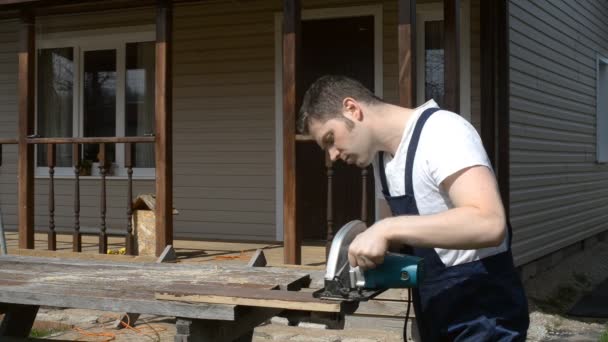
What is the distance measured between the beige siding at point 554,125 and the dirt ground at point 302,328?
582 mm

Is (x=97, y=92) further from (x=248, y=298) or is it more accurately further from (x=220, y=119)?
(x=248, y=298)

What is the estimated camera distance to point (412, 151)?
6.47 ft

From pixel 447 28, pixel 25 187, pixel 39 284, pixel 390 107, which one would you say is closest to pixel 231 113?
pixel 25 187

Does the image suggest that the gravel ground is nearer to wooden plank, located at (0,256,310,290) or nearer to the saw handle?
wooden plank, located at (0,256,310,290)

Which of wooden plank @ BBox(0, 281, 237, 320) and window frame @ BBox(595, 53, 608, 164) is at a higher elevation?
window frame @ BBox(595, 53, 608, 164)

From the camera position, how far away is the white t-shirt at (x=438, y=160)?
72.4 inches

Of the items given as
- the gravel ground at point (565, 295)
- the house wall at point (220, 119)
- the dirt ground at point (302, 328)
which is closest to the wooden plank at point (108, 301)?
the dirt ground at point (302, 328)

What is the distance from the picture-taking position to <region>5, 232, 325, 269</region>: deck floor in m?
6.49

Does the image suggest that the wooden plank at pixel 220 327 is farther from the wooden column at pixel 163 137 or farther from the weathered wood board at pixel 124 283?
the wooden column at pixel 163 137

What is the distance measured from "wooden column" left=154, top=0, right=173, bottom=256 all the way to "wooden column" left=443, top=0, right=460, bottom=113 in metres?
2.12

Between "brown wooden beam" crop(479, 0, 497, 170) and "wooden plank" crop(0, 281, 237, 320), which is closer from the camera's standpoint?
"wooden plank" crop(0, 281, 237, 320)

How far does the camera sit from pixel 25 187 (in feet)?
20.9

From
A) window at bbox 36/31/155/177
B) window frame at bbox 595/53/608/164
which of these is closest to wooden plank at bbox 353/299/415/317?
window at bbox 36/31/155/177

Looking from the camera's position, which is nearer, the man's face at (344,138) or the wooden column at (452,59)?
the man's face at (344,138)
